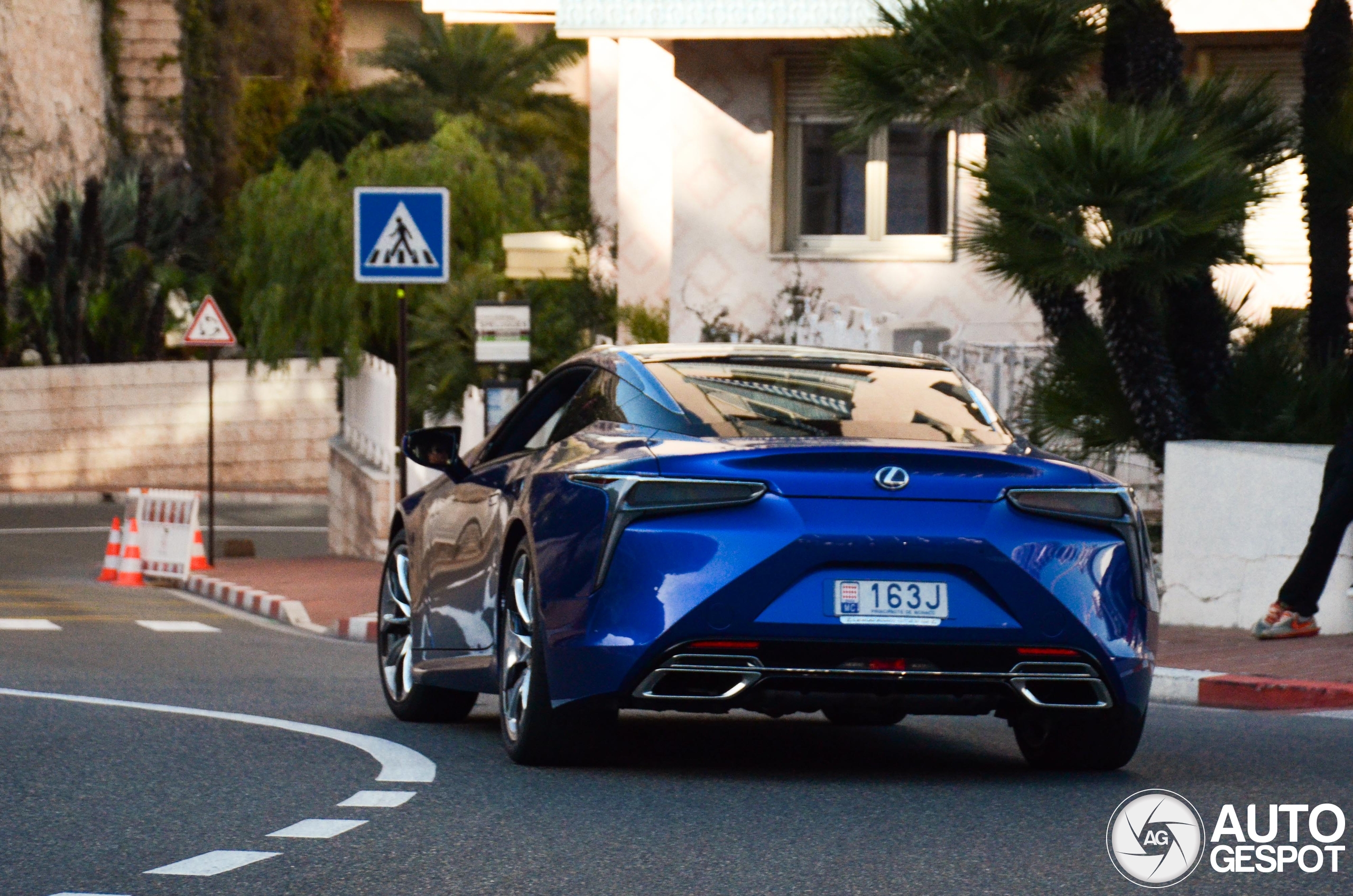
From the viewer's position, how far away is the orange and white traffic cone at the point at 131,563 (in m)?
23.2

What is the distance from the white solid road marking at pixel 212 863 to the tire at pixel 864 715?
1934 millimetres

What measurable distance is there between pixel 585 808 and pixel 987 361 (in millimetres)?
12109

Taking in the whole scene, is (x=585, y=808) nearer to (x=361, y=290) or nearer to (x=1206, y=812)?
(x=1206, y=812)

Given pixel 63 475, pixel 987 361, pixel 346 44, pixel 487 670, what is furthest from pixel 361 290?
pixel 346 44

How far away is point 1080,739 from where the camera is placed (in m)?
7.59

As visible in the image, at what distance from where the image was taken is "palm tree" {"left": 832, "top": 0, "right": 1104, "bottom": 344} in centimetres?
1389

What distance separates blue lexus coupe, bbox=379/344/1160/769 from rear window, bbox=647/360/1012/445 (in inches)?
0.5

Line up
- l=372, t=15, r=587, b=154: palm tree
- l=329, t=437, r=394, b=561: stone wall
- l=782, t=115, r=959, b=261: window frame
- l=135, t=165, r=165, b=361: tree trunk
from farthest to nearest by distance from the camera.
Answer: l=372, t=15, r=587, b=154: palm tree
l=135, t=165, r=165, b=361: tree trunk
l=329, t=437, r=394, b=561: stone wall
l=782, t=115, r=959, b=261: window frame

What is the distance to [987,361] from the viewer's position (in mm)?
18266

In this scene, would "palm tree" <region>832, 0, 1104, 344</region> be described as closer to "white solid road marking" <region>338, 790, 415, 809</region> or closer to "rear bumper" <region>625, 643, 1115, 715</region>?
"rear bumper" <region>625, 643, 1115, 715</region>

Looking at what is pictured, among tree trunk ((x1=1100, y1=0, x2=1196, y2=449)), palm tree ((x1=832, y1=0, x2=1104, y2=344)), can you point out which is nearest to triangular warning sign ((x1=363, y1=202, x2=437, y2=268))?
palm tree ((x1=832, y1=0, x2=1104, y2=344))

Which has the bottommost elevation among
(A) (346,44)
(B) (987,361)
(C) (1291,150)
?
(B) (987,361)

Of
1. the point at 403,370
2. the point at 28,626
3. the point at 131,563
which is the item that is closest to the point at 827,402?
the point at 28,626

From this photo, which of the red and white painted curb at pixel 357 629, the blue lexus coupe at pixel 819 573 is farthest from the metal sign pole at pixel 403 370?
the blue lexus coupe at pixel 819 573
